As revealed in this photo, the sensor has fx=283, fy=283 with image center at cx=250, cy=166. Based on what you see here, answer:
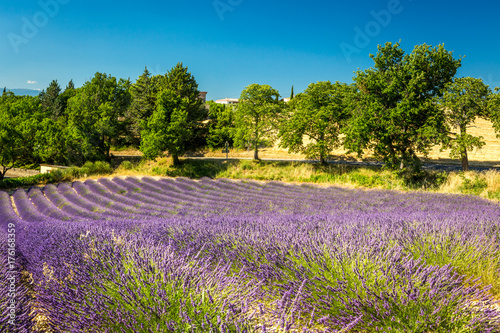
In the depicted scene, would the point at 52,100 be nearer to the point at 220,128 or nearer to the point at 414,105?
the point at 220,128

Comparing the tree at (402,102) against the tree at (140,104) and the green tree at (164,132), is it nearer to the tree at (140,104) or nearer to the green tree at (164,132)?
the green tree at (164,132)

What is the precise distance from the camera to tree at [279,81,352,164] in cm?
2059

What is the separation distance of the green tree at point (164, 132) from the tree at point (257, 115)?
4.72m

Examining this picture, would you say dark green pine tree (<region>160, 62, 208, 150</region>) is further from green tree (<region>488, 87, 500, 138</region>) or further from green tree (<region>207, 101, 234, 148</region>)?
green tree (<region>488, 87, 500, 138</region>)

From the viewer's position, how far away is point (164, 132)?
2280 centimetres

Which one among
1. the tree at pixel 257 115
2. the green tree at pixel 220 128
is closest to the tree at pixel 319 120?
the tree at pixel 257 115

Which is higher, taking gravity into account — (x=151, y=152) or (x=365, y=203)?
(x=151, y=152)

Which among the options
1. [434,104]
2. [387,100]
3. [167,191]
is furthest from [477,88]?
[167,191]

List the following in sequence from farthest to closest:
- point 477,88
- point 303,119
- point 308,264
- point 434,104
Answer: point 303,119
point 434,104
point 477,88
point 308,264

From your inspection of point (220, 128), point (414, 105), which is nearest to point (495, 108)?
point (414, 105)

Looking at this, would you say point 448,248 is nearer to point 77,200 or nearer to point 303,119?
point 77,200

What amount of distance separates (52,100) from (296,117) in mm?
39528

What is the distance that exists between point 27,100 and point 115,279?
32.8m

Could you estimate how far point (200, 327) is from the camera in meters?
1.64
